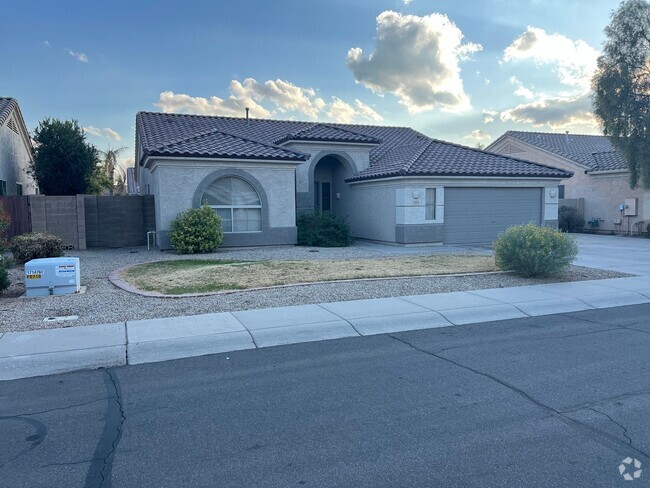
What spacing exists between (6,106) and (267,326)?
23.4m

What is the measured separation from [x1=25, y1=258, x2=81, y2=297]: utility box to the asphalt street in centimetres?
489

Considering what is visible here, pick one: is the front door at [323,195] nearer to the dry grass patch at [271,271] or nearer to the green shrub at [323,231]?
the green shrub at [323,231]

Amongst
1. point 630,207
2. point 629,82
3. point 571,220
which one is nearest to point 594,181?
point 571,220

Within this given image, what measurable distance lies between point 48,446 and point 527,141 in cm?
3630

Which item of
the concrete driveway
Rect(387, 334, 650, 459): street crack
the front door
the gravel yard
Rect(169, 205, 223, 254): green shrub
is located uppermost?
the front door

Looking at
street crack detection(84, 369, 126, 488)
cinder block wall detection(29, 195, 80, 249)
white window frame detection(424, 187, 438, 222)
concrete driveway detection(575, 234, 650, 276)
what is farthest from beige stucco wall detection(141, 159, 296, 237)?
street crack detection(84, 369, 126, 488)

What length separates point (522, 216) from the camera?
2275 cm

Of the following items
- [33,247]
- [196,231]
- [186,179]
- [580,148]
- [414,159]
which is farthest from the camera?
[580,148]

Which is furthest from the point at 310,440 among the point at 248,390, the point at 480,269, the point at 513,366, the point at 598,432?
the point at 480,269

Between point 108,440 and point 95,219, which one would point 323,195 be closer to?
point 95,219

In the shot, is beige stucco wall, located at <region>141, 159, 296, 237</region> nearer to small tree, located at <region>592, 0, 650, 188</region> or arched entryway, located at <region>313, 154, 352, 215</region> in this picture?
arched entryway, located at <region>313, 154, 352, 215</region>

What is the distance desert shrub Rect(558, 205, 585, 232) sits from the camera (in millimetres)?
30609

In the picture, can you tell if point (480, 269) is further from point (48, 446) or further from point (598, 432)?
point (48, 446)

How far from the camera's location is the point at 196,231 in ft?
Result: 58.0
